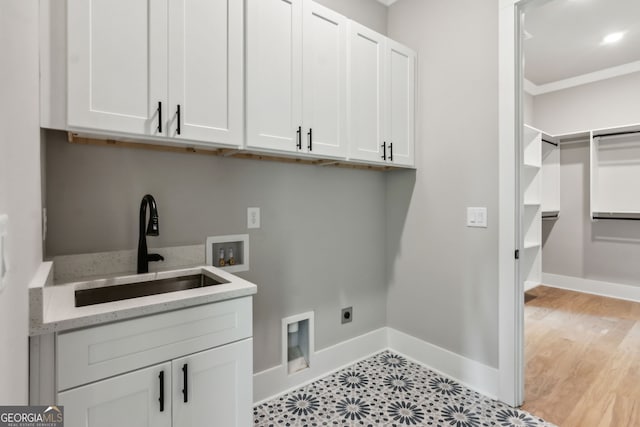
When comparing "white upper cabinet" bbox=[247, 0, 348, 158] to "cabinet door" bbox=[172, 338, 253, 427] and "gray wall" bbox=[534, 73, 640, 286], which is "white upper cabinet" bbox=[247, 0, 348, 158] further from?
"gray wall" bbox=[534, 73, 640, 286]

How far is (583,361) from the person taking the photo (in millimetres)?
2512

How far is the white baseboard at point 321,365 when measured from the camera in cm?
197

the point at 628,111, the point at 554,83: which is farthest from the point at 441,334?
the point at 554,83

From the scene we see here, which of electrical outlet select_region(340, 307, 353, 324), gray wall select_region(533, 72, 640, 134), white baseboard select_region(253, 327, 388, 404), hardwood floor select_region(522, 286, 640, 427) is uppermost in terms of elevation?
gray wall select_region(533, 72, 640, 134)

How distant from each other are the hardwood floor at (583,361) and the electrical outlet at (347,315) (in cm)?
118

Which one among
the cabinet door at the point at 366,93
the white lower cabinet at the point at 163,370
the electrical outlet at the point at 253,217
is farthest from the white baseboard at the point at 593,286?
the white lower cabinet at the point at 163,370

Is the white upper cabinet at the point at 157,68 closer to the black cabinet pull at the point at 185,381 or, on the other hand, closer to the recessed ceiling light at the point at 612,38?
the black cabinet pull at the point at 185,381

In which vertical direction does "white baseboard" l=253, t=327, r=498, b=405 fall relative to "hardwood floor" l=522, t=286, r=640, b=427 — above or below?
above

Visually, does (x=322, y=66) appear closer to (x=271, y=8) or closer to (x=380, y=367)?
(x=271, y=8)

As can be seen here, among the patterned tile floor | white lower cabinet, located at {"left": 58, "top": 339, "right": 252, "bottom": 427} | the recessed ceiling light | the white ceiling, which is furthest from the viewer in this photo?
the recessed ceiling light

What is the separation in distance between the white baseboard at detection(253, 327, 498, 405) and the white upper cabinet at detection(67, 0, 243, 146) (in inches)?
57.7

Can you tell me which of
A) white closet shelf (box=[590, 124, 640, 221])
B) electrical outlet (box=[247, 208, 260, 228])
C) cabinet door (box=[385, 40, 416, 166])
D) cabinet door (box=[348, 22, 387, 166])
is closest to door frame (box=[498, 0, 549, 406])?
cabinet door (box=[385, 40, 416, 166])

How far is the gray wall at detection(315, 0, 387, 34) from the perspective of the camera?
2289 mm

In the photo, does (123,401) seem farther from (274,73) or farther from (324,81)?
(324,81)
